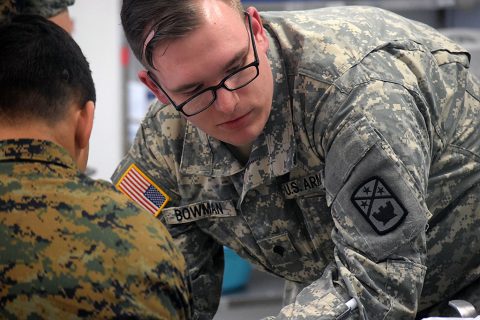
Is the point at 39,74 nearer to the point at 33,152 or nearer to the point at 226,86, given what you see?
the point at 33,152

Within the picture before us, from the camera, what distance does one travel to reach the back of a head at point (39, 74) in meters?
1.34

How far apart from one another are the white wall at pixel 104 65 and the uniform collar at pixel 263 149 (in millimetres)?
2578

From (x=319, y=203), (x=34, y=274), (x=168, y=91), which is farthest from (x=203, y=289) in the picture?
(x=34, y=274)

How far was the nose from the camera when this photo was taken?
156 cm

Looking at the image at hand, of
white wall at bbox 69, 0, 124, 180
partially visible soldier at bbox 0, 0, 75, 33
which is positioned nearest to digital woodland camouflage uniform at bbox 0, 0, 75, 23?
partially visible soldier at bbox 0, 0, 75, 33

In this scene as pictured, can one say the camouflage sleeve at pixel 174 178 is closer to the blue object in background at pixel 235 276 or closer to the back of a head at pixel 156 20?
the back of a head at pixel 156 20

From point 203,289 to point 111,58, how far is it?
8.68ft

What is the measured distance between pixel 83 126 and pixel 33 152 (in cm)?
15

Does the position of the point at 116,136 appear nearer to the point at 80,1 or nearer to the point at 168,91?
the point at 80,1

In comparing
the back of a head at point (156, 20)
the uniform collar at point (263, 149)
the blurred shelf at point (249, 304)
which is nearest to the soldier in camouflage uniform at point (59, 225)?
the back of a head at point (156, 20)

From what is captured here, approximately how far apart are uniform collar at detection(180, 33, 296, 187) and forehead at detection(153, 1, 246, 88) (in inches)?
8.2

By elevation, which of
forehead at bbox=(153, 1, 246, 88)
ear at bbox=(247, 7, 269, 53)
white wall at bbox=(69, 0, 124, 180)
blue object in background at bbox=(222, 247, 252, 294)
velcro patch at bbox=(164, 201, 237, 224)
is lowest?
blue object in background at bbox=(222, 247, 252, 294)

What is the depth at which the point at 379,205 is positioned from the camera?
152 cm

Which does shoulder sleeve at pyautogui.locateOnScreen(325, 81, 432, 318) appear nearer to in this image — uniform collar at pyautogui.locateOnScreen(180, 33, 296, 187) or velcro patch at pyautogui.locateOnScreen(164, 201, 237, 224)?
uniform collar at pyautogui.locateOnScreen(180, 33, 296, 187)
